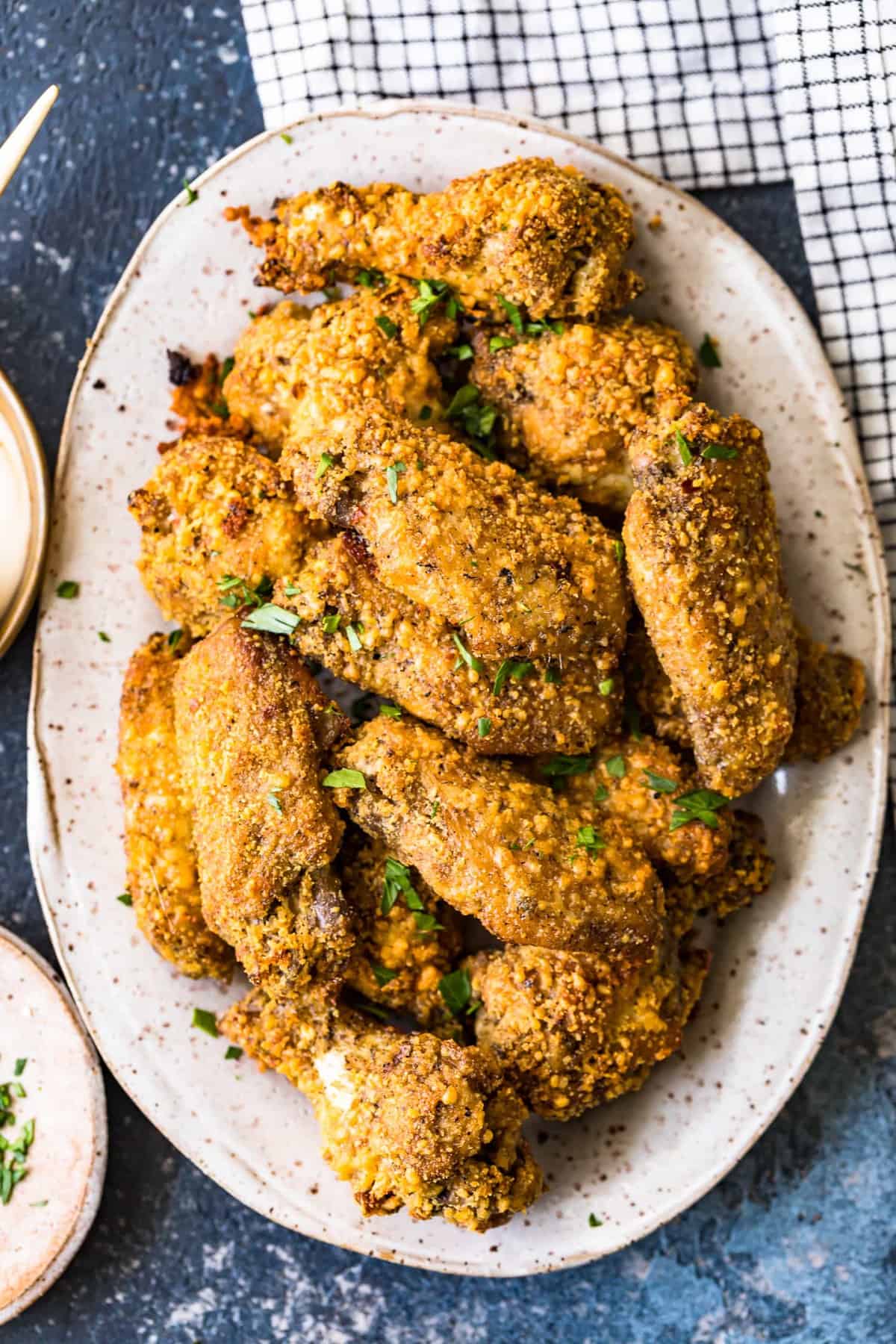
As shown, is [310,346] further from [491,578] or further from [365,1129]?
[365,1129]

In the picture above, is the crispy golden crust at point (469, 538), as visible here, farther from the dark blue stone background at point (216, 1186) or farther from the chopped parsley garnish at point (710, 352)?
the dark blue stone background at point (216, 1186)

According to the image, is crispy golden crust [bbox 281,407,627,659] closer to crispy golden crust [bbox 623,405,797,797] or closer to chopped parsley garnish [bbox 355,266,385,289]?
crispy golden crust [bbox 623,405,797,797]

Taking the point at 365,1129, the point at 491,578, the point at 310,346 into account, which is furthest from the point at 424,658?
the point at 365,1129

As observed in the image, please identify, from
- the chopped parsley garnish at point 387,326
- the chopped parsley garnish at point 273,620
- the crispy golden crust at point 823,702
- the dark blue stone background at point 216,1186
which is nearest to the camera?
the chopped parsley garnish at point 273,620

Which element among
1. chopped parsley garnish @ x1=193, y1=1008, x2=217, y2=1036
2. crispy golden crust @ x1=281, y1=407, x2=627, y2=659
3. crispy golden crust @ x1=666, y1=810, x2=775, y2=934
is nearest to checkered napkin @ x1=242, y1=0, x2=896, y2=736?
crispy golden crust @ x1=666, y1=810, x2=775, y2=934

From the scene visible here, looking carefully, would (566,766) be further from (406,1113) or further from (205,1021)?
(205,1021)

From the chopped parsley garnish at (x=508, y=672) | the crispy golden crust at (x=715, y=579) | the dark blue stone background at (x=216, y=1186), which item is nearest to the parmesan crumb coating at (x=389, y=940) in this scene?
the chopped parsley garnish at (x=508, y=672)

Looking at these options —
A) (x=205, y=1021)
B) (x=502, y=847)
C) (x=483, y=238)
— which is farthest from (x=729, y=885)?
(x=483, y=238)
